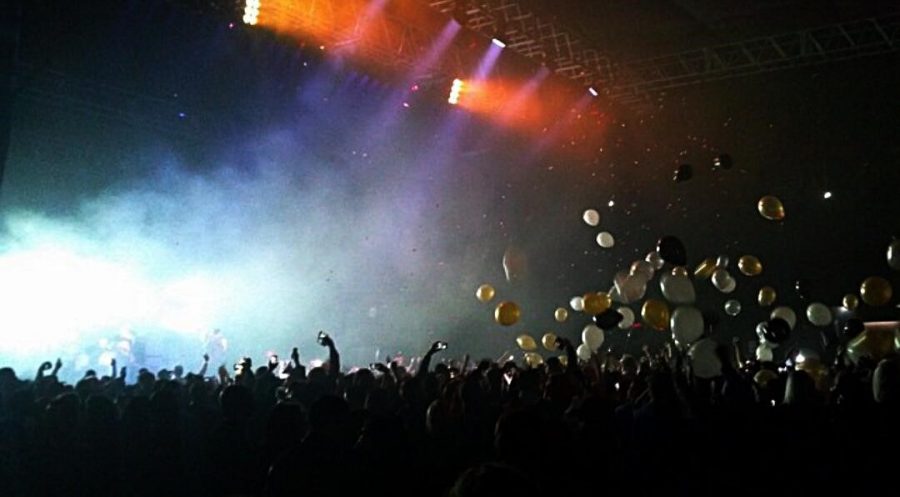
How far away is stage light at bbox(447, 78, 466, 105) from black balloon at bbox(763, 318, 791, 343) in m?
6.70

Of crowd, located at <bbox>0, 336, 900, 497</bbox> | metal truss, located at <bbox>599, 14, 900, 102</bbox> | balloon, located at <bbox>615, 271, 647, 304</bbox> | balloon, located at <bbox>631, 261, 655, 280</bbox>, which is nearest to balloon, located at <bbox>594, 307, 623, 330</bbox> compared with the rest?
balloon, located at <bbox>615, 271, 647, 304</bbox>

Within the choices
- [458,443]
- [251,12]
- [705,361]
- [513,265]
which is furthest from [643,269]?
[458,443]

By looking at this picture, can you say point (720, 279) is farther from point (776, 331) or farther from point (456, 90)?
point (456, 90)

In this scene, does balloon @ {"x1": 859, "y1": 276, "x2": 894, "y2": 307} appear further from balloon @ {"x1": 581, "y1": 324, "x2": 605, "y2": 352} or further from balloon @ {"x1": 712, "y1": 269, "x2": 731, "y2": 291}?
balloon @ {"x1": 581, "y1": 324, "x2": 605, "y2": 352}

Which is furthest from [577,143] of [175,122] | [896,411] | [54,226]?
[896,411]

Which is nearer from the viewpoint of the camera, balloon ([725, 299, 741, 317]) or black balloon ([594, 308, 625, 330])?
black balloon ([594, 308, 625, 330])

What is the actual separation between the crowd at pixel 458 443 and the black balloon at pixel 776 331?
4508 mm

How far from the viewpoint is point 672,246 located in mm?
8500

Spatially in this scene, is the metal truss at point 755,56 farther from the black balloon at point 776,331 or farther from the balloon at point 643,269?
the black balloon at point 776,331

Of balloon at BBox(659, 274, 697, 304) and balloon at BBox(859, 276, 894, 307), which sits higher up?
balloon at BBox(659, 274, 697, 304)

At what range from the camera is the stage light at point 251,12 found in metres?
10.4

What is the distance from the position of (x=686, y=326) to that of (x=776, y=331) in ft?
7.47

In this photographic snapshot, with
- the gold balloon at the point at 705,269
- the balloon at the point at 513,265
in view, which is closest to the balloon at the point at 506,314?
the balloon at the point at 513,265

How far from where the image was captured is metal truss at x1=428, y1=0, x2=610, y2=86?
10.8 m
